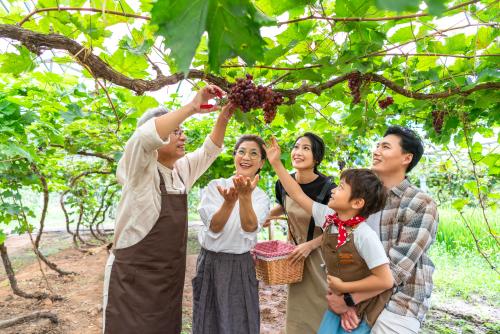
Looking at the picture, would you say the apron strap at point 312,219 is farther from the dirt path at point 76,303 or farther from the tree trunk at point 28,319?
the tree trunk at point 28,319

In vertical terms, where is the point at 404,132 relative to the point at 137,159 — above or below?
above

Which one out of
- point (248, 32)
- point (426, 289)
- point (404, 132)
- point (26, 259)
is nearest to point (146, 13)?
point (248, 32)

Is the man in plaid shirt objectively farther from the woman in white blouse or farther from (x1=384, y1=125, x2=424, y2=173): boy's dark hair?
the woman in white blouse

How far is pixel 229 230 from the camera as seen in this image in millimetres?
2100

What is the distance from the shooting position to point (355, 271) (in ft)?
5.34

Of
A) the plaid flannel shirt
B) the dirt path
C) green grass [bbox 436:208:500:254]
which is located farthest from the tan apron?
green grass [bbox 436:208:500:254]

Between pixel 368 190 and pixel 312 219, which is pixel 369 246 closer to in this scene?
pixel 368 190

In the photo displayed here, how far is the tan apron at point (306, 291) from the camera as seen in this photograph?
2.14 meters

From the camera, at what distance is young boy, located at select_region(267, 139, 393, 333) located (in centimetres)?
154

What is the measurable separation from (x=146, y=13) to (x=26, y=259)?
8.26 metres

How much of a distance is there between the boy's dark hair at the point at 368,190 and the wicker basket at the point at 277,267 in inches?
23.2

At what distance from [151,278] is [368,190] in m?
1.13

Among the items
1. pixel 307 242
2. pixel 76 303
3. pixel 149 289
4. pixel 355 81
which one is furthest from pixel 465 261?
pixel 149 289

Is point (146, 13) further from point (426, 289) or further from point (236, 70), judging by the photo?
point (426, 289)
